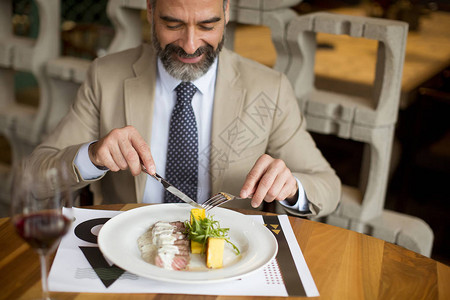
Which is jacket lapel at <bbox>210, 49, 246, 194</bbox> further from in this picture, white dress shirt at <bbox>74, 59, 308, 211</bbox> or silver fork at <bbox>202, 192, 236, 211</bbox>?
silver fork at <bbox>202, 192, 236, 211</bbox>

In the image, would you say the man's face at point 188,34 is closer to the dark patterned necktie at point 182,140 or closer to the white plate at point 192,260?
the dark patterned necktie at point 182,140

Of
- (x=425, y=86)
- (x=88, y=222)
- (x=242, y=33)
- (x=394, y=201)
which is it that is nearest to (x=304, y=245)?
(x=88, y=222)

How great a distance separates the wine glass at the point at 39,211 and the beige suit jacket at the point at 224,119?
2.66 feet

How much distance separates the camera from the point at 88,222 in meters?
1.25

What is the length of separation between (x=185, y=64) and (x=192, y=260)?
30.4 inches

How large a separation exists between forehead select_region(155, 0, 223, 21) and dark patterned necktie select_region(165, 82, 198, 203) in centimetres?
25

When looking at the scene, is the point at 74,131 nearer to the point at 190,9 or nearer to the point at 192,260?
the point at 190,9

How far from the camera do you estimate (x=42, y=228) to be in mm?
850

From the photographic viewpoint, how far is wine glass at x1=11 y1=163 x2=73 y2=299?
850 mm

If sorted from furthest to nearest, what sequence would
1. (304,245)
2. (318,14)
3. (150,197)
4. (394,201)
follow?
1. (394,201)
2. (318,14)
3. (150,197)
4. (304,245)

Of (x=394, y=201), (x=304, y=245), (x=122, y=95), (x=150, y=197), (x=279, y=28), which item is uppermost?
(x=279, y=28)

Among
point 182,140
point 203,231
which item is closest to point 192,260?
point 203,231

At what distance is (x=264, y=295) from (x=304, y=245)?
26 centimetres

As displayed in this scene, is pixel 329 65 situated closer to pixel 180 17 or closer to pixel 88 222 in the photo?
pixel 180 17
